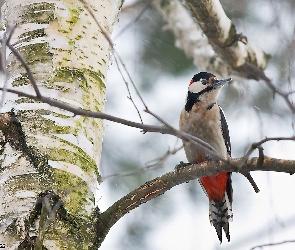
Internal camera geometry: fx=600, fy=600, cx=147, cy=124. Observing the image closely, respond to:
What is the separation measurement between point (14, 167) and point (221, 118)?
5.73 ft

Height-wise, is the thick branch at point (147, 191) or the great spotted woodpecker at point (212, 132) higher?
the great spotted woodpecker at point (212, 132)

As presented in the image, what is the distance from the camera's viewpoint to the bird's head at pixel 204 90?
12.0 ft

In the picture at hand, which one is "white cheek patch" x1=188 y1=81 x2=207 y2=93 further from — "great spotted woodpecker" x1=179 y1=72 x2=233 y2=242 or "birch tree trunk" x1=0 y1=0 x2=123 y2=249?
"birch tree trunk" x1=0 y1=0 x2=123 y2=249

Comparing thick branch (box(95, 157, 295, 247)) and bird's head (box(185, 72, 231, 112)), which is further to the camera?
bird's head (box(185, 72, 231, 112))

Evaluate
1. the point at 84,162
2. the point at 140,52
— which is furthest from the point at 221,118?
the point at 84,162

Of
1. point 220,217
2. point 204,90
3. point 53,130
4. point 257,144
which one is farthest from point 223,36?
point 257,144

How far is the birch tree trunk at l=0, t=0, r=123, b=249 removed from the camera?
6.72 ft

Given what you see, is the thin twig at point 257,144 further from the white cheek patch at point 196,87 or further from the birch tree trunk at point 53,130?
the white cheek patch at point 196,87

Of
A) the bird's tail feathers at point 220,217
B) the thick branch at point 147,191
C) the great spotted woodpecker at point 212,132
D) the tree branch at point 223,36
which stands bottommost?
the thick branch at point 147,191

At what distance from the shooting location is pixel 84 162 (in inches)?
90.7

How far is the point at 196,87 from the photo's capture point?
12.4ft

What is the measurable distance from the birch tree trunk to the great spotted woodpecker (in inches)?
36.8

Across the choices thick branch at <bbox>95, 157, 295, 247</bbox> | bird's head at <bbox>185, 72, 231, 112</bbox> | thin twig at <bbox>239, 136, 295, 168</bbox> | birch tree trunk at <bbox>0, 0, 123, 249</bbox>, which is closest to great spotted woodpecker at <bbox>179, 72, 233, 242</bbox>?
bird's head at <bbox>185, 72, 231, 112</bbox>

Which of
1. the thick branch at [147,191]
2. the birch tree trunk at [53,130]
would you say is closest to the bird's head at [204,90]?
the birch tree trunk at [53,130]
